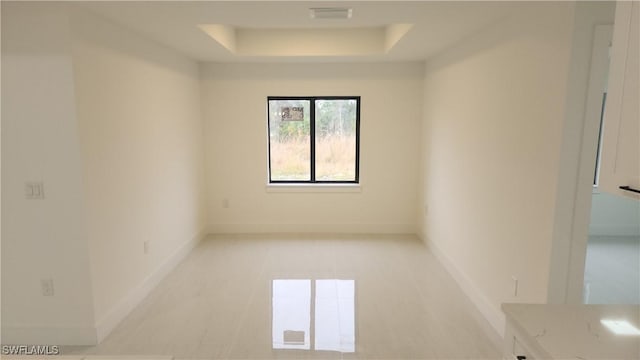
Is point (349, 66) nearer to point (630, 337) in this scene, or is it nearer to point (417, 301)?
point (417, 301)

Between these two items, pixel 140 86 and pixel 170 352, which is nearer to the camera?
pixel 170 352

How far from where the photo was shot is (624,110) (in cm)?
140

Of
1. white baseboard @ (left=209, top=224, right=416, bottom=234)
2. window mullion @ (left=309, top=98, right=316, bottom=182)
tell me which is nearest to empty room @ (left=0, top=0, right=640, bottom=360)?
white baseboard @ (left=209, top=224, right=416, bottom=234)

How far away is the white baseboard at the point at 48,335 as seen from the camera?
2717mm

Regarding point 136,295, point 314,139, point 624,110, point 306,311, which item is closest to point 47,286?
point 136,295

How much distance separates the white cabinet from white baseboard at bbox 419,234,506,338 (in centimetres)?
156

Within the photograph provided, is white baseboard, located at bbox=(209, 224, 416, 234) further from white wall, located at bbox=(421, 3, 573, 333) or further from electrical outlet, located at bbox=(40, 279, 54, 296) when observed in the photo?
electrical outlet, located at bbox=(40, 279, 54, 296)

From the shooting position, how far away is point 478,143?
338 cm

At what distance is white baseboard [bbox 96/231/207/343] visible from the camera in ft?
9.36

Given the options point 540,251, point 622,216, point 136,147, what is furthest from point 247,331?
point 622,216

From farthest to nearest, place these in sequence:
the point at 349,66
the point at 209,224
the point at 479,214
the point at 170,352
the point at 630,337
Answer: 1. the point at 209,224
2. the point at 349,66
3. the point at 479,214
4. the point at 170,352
5. the point at 630,337

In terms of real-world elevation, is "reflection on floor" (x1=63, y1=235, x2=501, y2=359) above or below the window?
below

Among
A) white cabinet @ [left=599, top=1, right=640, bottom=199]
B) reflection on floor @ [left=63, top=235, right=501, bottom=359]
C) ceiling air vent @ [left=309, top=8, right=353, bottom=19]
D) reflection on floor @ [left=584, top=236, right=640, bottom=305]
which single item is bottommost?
reflection on floor @ [left=63, top=235, right=501, bottom=359]

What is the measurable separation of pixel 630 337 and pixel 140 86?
365 cm
